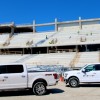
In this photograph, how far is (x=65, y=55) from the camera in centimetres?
5066

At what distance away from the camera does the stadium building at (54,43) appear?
48.9 metres

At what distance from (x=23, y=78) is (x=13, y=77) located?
562mm

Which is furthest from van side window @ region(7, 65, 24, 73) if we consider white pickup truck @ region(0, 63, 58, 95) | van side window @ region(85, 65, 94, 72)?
van side window @ region(85, 65, 94, 72)

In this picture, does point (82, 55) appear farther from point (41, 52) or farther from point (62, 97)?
point (62, 97)

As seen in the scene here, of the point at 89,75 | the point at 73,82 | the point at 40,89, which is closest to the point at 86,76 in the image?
the point at 89,75

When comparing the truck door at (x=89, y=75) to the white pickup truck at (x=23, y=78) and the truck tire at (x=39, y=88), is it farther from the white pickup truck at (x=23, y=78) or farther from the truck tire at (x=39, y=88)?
the truck tire at (x=39, y=88)

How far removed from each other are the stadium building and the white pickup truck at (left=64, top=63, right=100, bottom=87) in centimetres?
2190

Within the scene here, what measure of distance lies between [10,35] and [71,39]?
15.3 meters

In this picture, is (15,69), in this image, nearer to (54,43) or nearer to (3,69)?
(3,69)

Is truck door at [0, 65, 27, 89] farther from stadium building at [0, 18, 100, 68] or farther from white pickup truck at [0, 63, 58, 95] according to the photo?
stadium building at [0, 18, 100, 68]

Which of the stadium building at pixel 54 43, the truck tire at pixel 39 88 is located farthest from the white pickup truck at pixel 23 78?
the stadium building at pixel 54 43

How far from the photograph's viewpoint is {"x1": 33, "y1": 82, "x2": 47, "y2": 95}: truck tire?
1725cm

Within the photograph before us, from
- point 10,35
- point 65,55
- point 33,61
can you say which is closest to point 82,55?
point 65,55

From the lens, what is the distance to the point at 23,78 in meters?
17.0
